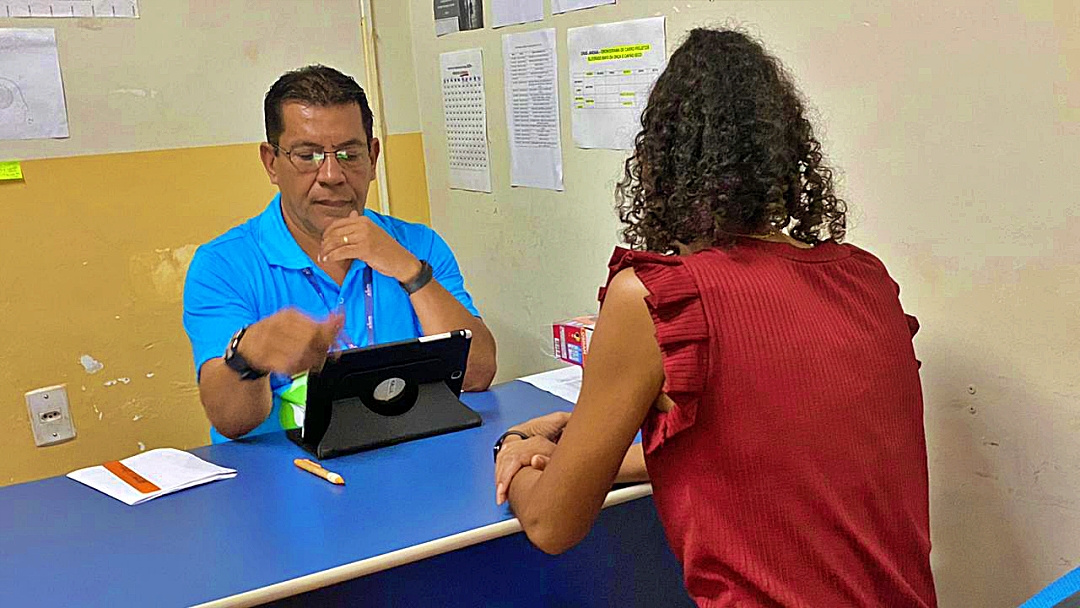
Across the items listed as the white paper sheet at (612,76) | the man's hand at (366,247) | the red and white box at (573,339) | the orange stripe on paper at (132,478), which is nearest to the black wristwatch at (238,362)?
the orange stripe on paper at (132,478)

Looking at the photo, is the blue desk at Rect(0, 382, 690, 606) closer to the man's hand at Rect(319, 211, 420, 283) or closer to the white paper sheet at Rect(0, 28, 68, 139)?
the man's hand at Rect(319, 211, 420, 283)

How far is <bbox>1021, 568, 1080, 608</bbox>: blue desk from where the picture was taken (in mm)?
853

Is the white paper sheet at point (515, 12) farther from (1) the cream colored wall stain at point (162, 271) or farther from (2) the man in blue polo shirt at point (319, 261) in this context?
(1) the cream colored wall stain at point (162, 271)

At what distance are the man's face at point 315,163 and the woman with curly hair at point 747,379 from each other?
3.30ft

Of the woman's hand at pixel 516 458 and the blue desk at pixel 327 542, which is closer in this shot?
the blue desk at pixel 327 542

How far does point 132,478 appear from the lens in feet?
5.63

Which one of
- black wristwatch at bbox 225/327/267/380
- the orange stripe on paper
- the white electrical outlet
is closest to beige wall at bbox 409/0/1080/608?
black wristwatch at bbox 225/327/267/380

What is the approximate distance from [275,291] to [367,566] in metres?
0.97

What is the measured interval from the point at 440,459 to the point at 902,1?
1.06 meters

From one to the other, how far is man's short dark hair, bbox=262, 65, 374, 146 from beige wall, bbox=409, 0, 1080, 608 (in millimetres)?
822

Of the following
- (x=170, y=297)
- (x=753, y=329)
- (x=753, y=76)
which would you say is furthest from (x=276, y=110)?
(x=753, y=329)

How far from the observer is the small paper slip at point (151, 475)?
1.65m

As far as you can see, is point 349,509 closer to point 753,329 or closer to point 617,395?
point 617,395

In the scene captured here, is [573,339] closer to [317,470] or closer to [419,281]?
[419,281]
